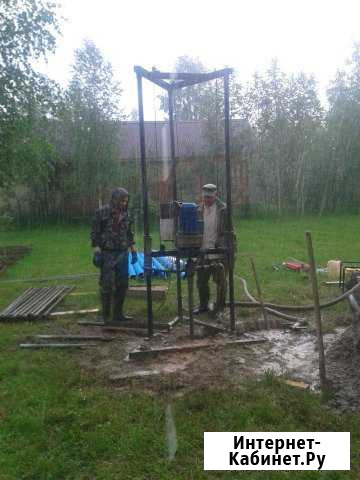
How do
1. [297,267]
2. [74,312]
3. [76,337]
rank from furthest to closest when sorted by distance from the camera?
[297,267]
[74,312]
[76,337]

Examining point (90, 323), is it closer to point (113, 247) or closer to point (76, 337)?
point (76, 337)

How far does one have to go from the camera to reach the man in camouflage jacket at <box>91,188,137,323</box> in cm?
599

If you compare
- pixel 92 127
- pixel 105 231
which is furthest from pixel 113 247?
pixel 92 127

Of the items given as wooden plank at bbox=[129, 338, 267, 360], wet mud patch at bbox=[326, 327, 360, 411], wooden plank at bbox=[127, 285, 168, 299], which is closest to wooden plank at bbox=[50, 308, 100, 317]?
wooden plank at bbox=[127, 285, 168, 299]

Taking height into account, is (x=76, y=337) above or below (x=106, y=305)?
below

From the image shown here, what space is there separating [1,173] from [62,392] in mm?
9335

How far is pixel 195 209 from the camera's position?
5.01 m

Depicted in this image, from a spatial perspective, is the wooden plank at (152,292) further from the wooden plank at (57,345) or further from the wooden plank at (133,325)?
the wooden plank at (57,345)

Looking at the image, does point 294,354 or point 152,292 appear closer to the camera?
point 294,354

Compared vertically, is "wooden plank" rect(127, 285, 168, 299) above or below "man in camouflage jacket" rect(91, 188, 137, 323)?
below

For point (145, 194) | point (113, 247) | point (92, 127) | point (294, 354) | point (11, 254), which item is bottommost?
point (294, 354)

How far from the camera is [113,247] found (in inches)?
237

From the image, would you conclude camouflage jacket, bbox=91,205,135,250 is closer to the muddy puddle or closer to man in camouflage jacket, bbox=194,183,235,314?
man in camouflage jacket, bbox=194,183,235,314

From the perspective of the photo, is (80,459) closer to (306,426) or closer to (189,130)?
(306,426)
